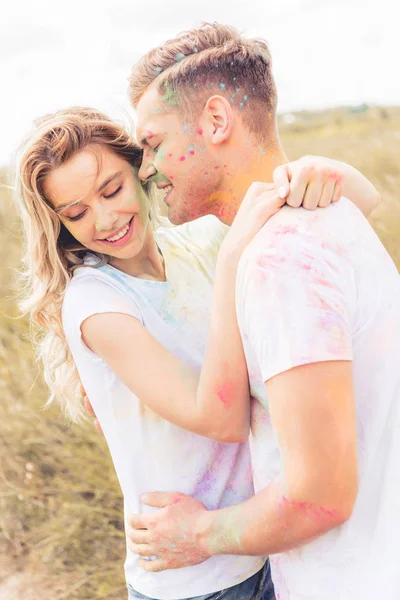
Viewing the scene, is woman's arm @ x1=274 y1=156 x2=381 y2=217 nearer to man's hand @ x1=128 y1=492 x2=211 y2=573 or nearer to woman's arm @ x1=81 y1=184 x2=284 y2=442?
woman's arm @ x1=81 y1=184 x2=284 y2=442

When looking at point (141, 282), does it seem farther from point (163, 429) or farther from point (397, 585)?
point (397, 585)

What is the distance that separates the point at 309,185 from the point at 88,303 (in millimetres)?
710

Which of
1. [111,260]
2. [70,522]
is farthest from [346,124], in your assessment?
[111,260]

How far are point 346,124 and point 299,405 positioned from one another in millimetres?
18410

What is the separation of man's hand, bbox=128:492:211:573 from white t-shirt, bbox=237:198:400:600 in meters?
0.32

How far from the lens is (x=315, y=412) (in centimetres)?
147

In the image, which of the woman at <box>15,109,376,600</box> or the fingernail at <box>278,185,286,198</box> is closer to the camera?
the fingernail at <box>278,185,286,198</box>

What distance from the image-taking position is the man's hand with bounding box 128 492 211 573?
192cm

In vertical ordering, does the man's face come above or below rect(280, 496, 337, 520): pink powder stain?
above

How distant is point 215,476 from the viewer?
210 cm

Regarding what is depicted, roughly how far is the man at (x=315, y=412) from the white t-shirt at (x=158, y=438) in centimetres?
12

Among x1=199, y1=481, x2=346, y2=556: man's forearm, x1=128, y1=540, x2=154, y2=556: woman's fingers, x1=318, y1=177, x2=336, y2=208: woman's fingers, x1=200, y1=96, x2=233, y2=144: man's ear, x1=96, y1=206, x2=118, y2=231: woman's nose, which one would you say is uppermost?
x1=200, y1=96, x2=233, y2=144: man's ear

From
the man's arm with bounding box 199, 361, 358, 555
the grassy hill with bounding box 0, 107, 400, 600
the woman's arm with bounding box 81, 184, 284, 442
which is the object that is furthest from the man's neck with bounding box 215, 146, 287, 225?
the grassy hill with bounding box 0, 107, 400, 600

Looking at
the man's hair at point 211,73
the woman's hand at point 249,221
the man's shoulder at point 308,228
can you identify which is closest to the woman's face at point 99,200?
the man's hair at point 211,73
